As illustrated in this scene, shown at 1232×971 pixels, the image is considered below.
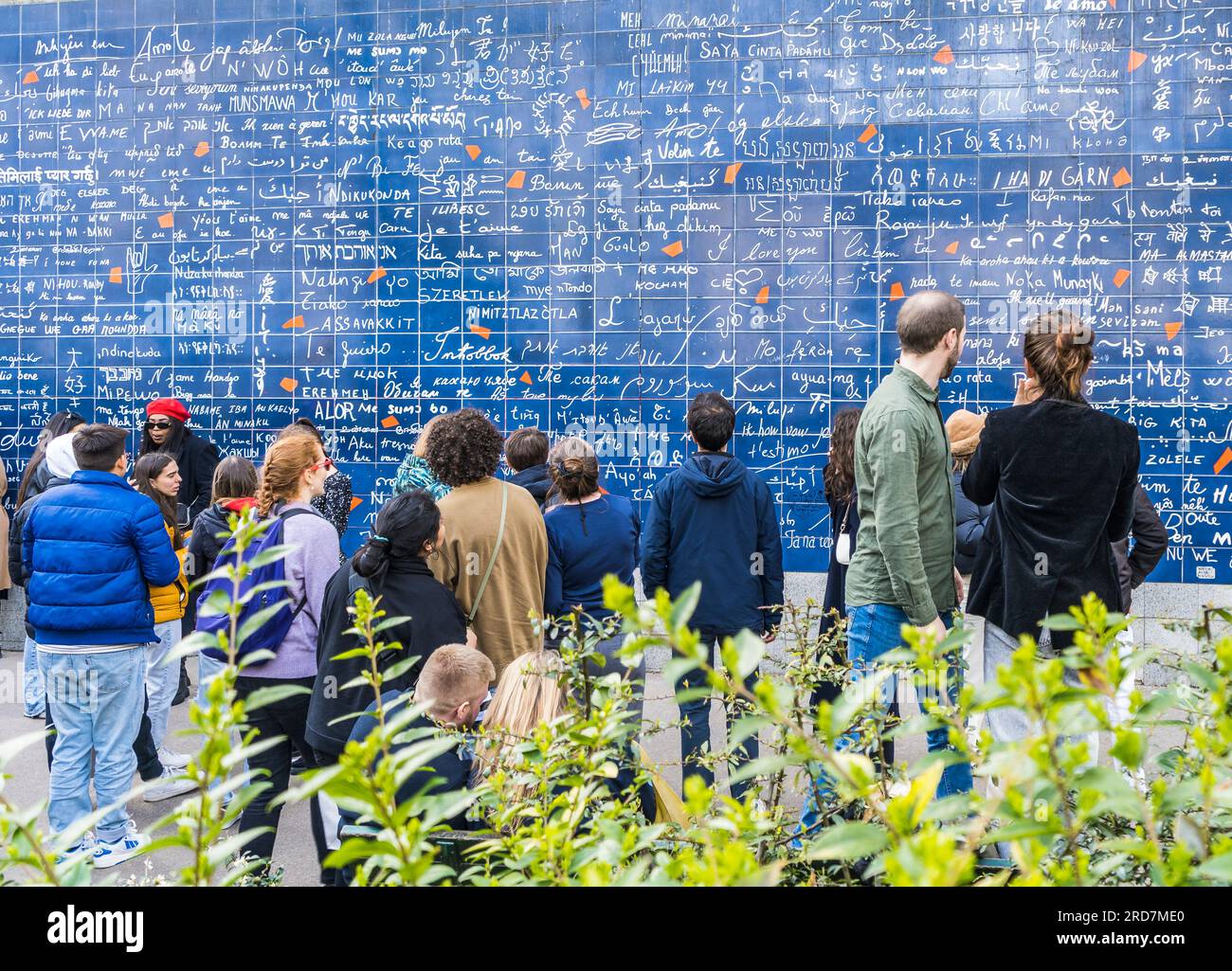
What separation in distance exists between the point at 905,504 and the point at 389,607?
1732mm

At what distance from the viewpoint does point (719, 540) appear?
17.1 ft

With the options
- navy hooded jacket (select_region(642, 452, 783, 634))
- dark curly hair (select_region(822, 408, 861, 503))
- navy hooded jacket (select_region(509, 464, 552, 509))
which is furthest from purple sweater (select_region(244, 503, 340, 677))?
dark curly hair (select_region(822, 408, 861, 503))

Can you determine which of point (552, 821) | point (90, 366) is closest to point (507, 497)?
point (552, 821)

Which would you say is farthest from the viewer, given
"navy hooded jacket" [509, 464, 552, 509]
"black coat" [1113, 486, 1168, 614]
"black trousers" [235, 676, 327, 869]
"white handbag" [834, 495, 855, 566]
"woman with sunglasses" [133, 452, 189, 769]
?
"woman with sunglasses" [133, 452, 189, 769]

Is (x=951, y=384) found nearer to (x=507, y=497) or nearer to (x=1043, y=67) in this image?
(x=1043, y=67)

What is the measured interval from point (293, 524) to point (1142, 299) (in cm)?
510

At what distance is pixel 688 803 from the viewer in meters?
1.17

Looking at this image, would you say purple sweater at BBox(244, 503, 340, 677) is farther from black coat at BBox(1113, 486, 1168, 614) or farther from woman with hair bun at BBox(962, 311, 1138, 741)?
black coat at BBox(1113, 486, 1168, 614)

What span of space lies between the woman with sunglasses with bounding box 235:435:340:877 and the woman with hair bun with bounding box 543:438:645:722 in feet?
3.39

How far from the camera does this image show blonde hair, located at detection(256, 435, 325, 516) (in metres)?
4.37

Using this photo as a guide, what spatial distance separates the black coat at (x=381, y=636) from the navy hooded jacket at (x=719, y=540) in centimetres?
131
